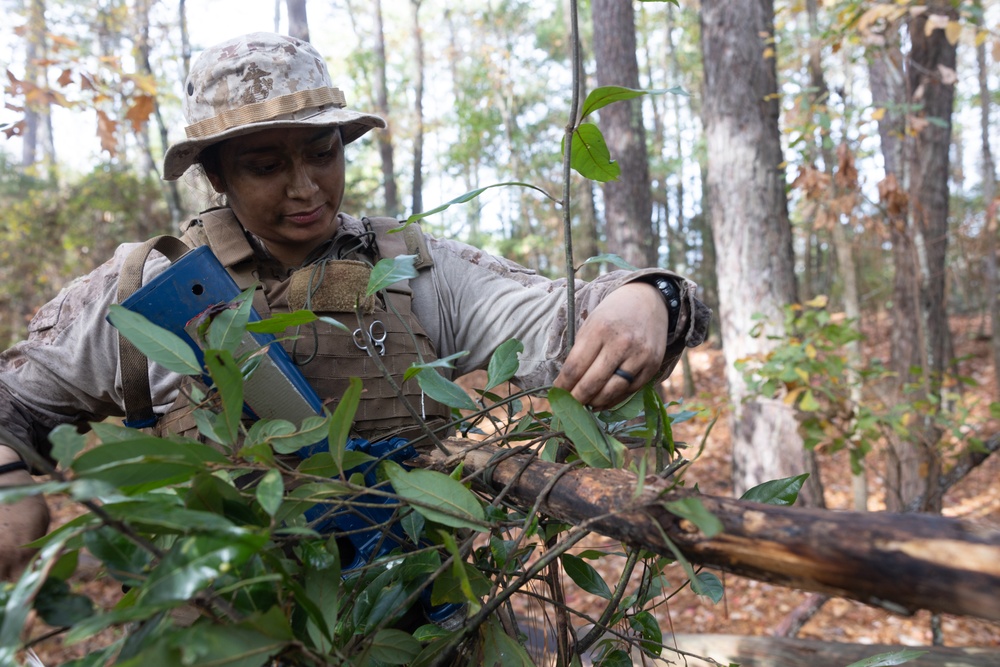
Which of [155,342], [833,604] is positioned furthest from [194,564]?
[833,604]

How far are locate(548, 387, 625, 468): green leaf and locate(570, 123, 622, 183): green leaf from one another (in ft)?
1.42

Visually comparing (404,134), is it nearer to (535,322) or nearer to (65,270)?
(65,270)

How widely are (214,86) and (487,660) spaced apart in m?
1.52

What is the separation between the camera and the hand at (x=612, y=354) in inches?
48.8

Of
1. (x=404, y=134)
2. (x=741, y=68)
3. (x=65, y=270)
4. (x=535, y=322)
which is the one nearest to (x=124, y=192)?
(x=65, y=270)

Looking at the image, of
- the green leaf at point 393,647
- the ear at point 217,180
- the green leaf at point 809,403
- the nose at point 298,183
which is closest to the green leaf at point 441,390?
the green leaf at point 393,647

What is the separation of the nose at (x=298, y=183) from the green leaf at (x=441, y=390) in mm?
815

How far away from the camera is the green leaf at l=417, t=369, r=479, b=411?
3.89 feet

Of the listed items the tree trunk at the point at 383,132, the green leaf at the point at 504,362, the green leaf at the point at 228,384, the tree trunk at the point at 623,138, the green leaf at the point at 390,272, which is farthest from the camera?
the tree trunk at the point at 383,132

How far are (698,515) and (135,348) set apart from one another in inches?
57.8

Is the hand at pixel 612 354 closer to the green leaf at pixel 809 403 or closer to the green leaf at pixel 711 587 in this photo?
the green leaf at pixel 711 587

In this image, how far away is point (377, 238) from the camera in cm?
190

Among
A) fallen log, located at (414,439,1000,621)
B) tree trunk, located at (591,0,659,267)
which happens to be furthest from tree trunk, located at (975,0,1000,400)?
fallen log, located at (414,439,1000,621)

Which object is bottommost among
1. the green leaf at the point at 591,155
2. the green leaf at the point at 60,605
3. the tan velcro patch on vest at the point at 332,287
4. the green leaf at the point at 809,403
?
the green leaf at the point at 809,403
